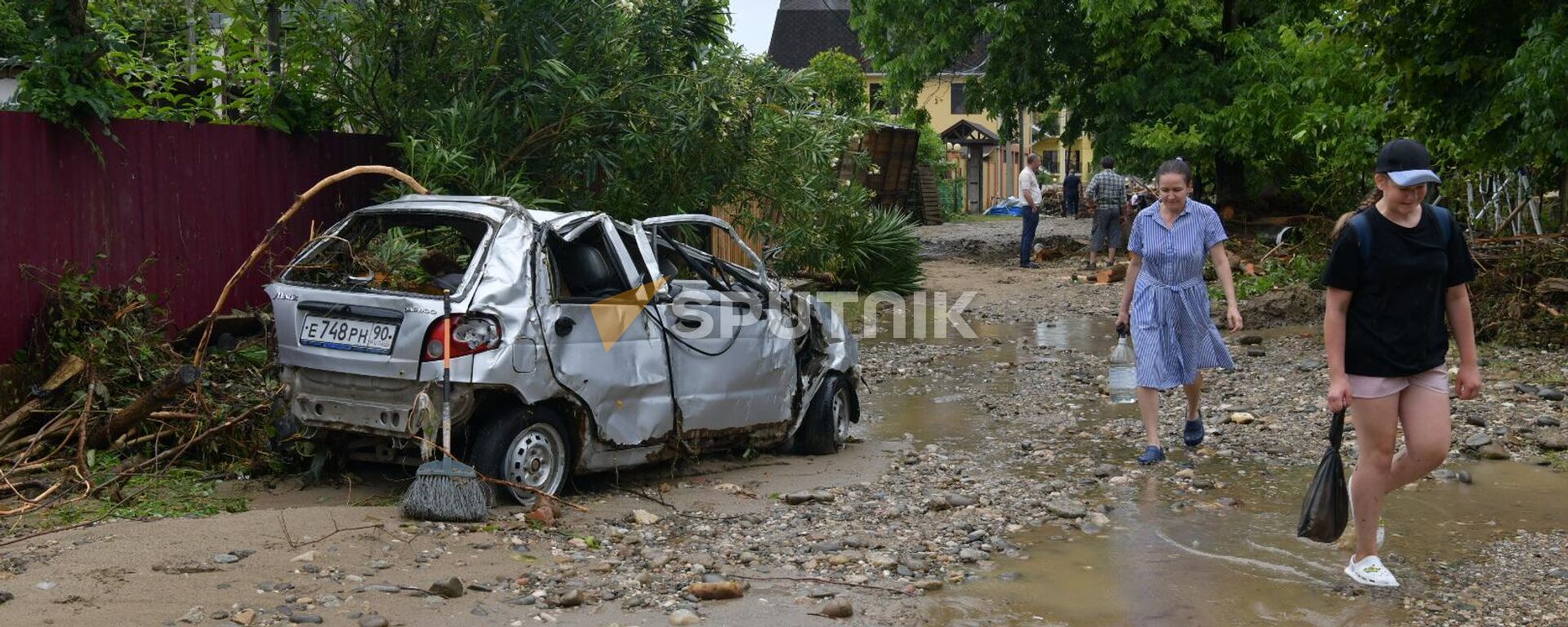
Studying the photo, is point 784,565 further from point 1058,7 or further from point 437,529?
point 1058,7

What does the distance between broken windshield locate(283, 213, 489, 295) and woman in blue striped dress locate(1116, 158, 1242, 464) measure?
3842 mm

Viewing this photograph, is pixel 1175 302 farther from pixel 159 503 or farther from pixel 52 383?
pixel 52 383

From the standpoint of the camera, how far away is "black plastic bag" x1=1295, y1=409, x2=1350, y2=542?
584cm

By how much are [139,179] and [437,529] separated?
3906 millimetres

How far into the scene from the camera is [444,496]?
6441 millimetres

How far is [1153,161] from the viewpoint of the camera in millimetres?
24000

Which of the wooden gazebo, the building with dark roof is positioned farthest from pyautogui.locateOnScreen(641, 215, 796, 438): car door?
the building with dark roof

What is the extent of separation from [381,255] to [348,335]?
0.90m

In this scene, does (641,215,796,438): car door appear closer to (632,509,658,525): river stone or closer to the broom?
(632,509,658,525): river stone

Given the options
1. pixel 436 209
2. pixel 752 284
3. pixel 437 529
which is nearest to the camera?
pixel 437 529

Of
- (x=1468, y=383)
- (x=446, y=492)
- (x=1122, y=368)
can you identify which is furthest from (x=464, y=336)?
(x=1122, y=368)

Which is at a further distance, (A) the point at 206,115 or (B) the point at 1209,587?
(A) the point at 206,115

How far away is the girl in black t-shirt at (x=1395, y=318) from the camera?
5.67 meters

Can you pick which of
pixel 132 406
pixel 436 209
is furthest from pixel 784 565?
pixel 132 406
